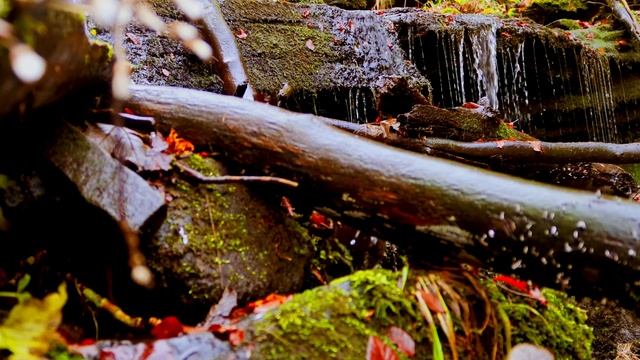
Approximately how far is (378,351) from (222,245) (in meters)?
0.70

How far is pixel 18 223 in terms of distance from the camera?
1788mm

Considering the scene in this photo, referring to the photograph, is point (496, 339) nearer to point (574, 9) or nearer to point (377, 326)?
point (377, 326)

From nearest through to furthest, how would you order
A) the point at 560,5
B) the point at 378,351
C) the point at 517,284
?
1. the point at 378,351
2. the point at 517,284
3. the point at 560,5

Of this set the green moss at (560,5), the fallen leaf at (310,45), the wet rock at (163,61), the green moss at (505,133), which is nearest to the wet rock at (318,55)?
the fallen leaf at (310,45)

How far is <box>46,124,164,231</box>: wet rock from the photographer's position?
71.6 inches

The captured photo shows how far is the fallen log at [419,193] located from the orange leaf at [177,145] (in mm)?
37

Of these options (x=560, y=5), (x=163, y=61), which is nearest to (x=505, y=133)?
(x=163, y=61)

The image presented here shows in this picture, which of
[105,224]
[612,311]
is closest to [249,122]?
[105,224]

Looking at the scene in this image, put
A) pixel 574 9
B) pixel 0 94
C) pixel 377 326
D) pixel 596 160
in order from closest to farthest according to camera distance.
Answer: pixel 0 94 → pixel 377 326 → pixel 596 160 → pixel 574 9

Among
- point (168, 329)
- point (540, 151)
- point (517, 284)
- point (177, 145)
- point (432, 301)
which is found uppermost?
point (177, 145)

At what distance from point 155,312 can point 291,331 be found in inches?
21.5

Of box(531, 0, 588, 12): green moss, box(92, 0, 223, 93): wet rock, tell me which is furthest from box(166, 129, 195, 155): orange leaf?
box(531, 0, 588, 12): green moss

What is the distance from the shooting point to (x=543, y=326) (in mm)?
2211

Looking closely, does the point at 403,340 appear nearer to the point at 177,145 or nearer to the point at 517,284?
the point at 517,284
